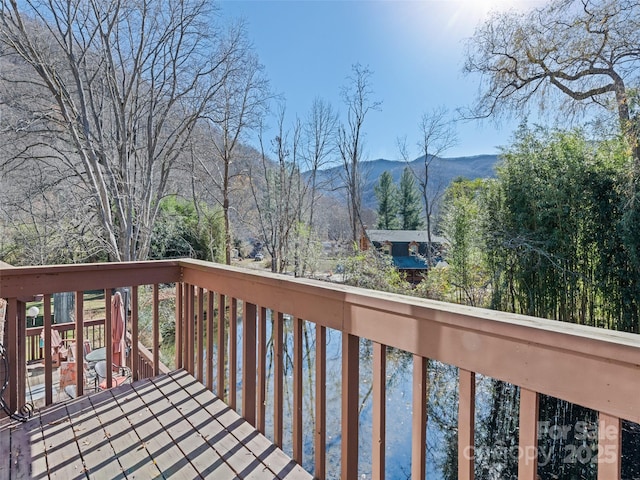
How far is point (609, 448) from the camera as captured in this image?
719 millimetres

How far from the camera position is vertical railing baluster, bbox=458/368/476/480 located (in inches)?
38.1

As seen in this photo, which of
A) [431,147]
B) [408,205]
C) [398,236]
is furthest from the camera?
[408,205]

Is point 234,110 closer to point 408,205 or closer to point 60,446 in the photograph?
point 60,446

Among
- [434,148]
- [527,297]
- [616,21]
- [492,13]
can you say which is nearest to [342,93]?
[434,148]

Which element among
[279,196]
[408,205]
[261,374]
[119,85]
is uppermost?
[119,85]

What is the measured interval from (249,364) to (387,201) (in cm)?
2209

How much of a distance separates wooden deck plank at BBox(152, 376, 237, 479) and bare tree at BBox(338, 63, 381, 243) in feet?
37.2

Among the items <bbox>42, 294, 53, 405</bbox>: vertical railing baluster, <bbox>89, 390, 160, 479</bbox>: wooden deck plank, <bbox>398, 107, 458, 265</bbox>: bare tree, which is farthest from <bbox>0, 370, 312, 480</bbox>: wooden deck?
<bbox>398, 107, 458, 265</bbox>: bare tree

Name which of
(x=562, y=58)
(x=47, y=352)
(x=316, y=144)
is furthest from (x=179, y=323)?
(x=316, y=144)

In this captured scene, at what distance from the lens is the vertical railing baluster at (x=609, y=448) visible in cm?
71

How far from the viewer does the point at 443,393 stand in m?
5.12

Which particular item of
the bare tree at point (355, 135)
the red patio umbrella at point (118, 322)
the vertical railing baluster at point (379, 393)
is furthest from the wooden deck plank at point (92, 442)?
the bare tree at point (355, 135)

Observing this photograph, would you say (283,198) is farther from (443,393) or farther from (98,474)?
(98,474)

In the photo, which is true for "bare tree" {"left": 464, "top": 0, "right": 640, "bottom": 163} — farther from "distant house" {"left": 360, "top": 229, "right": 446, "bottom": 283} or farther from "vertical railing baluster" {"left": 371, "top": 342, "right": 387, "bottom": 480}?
"vertical railing baluster" {"left": 371, "top": 342, "right": 387, "bottom": 480}
